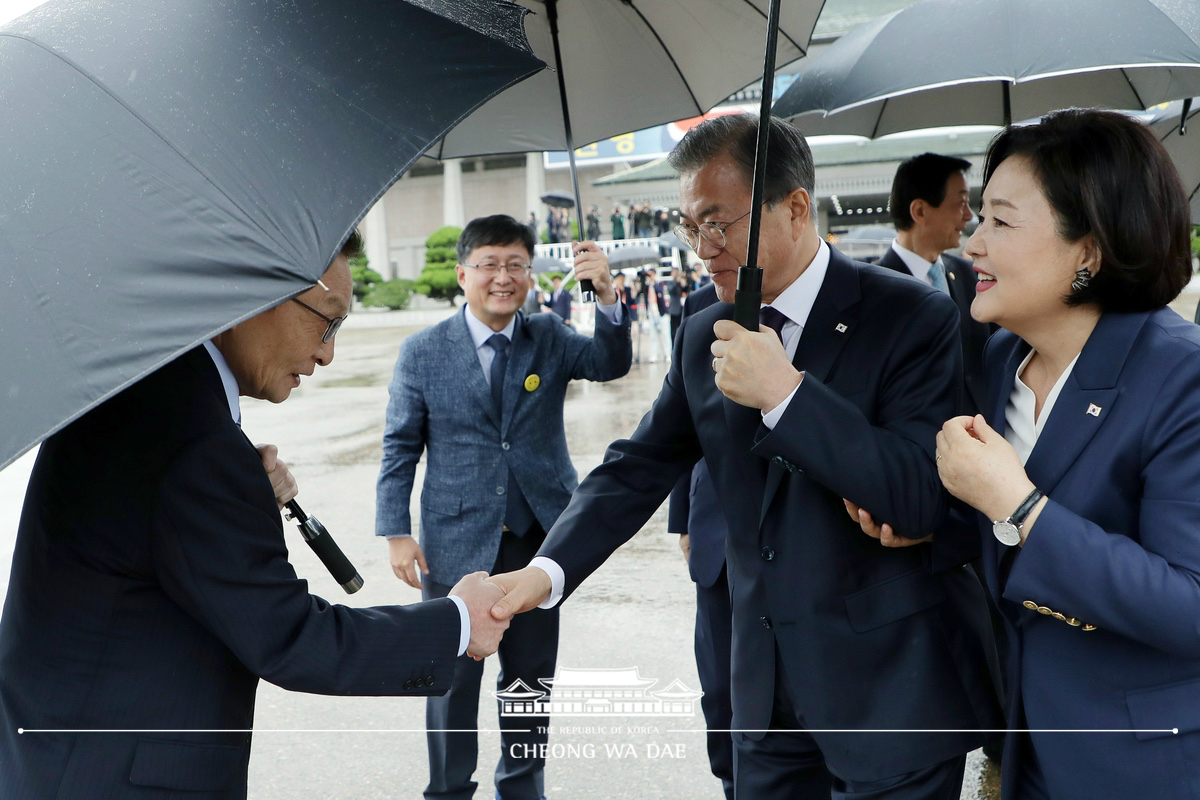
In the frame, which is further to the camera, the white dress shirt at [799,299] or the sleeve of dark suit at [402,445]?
the sleeve of dark suit at [402,445]

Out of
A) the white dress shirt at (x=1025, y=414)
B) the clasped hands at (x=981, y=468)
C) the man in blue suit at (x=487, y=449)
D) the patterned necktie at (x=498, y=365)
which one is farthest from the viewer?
the patterned necktie at (x=498, y=365)

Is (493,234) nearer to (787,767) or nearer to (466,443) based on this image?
(466,443)

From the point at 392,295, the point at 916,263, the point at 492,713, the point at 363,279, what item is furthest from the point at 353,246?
the point at 363,279

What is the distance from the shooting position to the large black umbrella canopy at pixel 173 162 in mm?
1225

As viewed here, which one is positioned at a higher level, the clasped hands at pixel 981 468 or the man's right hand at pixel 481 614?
the clasped hands at pixel 981 468

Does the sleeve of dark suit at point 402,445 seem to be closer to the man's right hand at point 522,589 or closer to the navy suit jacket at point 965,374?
the man's right hand at point 522,589

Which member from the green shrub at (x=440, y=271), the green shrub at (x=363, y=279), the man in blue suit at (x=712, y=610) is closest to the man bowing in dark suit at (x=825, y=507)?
the man in blue suit at (x=712, y=610)

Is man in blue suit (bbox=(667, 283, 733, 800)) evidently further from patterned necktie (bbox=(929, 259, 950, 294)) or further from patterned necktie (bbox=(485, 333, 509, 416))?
patterned necktie (bbox=(929, 259, 950, 294))

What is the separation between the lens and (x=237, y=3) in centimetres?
153

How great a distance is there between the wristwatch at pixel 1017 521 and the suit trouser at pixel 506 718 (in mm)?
1966

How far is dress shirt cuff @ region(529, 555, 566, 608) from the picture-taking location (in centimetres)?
227

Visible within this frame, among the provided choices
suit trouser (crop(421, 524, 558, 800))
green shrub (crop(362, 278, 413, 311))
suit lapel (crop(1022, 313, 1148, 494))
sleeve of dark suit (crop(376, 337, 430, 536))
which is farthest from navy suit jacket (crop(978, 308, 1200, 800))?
green shrub (crop(362, 278, 413, 311))

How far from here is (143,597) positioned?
5.24ft

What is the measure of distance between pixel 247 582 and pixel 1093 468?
1.34 metres
